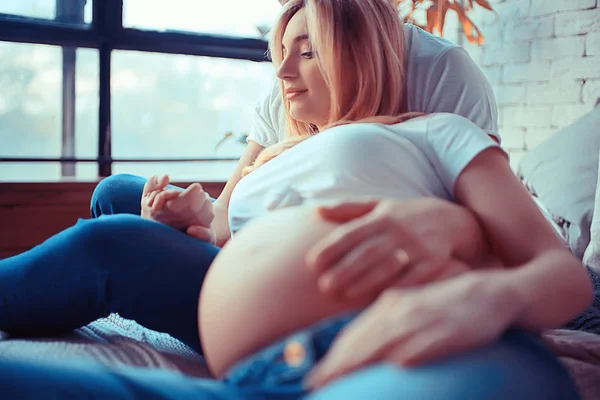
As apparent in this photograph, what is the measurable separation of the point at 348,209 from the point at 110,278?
47 cm

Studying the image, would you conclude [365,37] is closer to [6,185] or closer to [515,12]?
[6,185]

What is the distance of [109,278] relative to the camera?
3.31 feet

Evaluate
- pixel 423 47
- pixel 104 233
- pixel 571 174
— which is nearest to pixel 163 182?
pixel 104 233

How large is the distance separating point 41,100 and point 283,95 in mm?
1559

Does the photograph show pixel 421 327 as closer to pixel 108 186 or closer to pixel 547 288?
pixel 547 288

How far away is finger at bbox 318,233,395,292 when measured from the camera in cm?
66

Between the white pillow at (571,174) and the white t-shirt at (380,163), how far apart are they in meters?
0.95

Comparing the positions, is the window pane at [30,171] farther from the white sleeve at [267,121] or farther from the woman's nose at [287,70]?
the woman's nose at [287,70]

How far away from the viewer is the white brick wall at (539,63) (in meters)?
2.46

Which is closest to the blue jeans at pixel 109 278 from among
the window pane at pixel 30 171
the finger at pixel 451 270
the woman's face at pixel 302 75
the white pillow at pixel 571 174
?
the woman's face at pixel 302 75

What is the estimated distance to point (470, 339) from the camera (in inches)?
21.9

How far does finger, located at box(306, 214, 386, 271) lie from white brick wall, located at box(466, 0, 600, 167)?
6.86 ft

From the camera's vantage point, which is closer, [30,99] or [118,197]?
[118,197]

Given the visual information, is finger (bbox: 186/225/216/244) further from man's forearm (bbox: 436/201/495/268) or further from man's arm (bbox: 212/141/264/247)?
man's forearm (bbox: 436/201/495/268)
